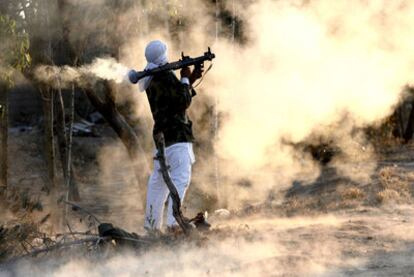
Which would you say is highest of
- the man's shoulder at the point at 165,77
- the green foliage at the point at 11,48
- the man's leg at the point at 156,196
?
the green foliage at the point at 11,48

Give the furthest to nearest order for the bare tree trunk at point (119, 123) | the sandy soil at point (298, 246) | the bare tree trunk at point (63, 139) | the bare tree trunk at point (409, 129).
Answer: the bare tree trunk at point (409, 129), the bare tree trunk at point (63, 139), the bare tree trunk at point (119, 123), the sandy soil at point (298, 246)

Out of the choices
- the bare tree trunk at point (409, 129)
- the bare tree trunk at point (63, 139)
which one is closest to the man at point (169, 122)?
the bare tree trunk at point (63, 139)

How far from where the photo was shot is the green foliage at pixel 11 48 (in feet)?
31.4

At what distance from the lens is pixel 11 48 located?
9.70 metres

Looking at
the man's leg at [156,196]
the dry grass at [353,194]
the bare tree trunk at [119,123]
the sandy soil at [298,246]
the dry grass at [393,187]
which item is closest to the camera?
the sandy soil at [298,246]

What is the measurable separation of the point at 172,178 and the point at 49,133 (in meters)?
6.01

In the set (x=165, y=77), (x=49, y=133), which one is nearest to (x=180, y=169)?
(x=165, y=77)

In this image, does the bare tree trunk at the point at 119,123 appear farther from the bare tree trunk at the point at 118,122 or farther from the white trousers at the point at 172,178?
the white trousers at the point at 172,178

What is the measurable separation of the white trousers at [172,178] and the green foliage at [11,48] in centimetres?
379

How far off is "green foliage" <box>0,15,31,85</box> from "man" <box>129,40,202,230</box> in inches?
141

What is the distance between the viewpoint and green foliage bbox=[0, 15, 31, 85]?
957cm

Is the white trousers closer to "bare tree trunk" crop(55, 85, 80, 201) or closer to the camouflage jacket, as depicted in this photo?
the camouflage jacket

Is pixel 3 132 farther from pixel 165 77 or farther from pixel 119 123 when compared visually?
pixel 165 77

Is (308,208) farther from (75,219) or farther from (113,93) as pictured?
(75,219)
